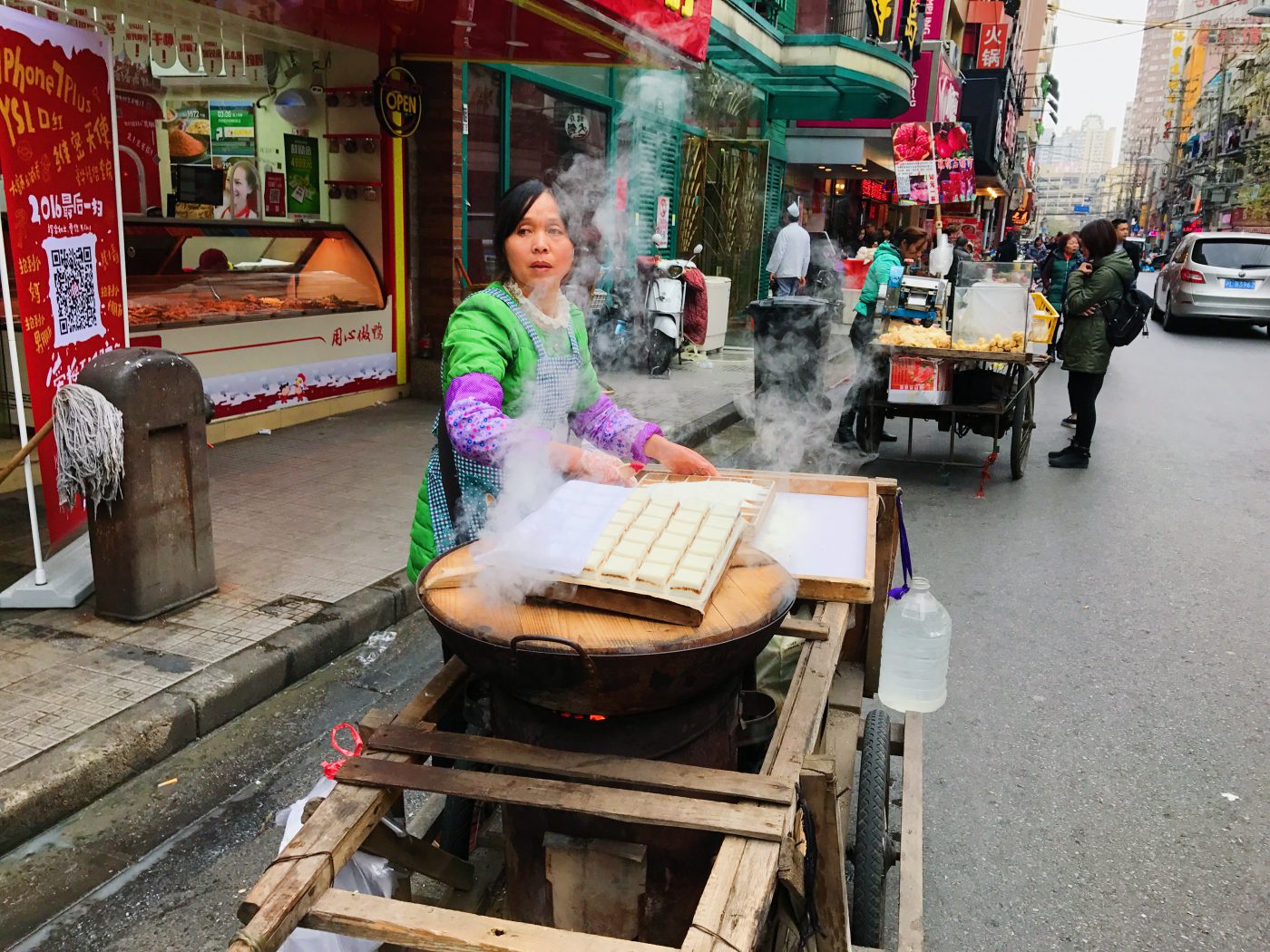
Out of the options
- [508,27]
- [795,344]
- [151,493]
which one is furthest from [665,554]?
[795,344]

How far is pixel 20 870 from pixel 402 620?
212 cm


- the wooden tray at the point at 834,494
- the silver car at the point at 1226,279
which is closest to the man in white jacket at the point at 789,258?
the silver car at the point at 1226,279

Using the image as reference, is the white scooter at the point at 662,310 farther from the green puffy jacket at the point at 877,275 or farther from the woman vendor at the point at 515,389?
the woman vendor at the point at 515,389

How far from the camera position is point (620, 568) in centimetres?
190

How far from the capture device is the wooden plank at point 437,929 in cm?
145

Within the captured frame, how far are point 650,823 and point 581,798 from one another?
0.14m

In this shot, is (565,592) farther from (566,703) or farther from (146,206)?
(146,206)

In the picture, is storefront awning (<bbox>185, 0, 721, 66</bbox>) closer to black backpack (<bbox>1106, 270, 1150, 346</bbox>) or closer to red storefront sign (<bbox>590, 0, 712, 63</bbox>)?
red storefront sign (<bbox>590, 0, 712, 63</bbox>)

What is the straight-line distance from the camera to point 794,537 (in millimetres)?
2891

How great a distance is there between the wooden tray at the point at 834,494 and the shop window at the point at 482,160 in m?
6.53

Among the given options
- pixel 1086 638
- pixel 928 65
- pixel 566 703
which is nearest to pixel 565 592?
pixel 566 703

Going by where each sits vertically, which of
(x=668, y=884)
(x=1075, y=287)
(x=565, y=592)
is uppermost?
(x=1075, y=287)

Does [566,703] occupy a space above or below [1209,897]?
above

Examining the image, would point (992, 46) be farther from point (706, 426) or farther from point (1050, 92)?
point (1050, 92)
